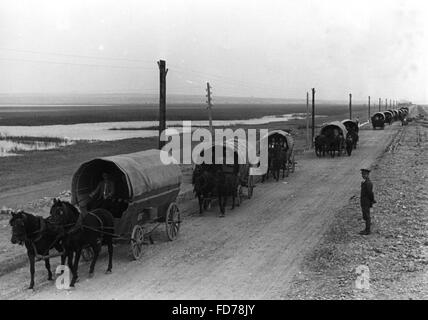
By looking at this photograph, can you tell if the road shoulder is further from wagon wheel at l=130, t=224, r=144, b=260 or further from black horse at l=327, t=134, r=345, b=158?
black horse at l=327, t=134, r=345, b=158

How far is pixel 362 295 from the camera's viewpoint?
873 centimetres

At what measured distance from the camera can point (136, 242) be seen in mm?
11000

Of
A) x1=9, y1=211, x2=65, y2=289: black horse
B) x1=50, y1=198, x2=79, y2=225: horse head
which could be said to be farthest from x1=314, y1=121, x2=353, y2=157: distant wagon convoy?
x1=9, y1=211, x2=65, y2=289: black horse

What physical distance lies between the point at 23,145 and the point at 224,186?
29.4 meters

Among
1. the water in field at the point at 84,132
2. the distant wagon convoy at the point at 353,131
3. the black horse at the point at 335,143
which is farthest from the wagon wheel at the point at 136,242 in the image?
the water in field at the point at 84,132

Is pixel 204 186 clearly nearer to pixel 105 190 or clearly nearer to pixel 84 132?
pixel 105 190

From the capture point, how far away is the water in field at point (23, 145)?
36.2 metres

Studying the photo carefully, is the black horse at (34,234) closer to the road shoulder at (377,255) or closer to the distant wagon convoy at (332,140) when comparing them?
the road shoulder at (377,255)

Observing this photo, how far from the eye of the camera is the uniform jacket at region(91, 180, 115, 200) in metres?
11.0

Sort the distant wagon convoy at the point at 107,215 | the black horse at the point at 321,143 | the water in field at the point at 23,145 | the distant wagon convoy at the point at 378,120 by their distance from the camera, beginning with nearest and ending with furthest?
1. the distant wagon convoy at the point at 107,215
2. the black horse at the point at 321,143
3. the water in field at the point at 23,145
4. the distant wagon convoy at the point at 378,120

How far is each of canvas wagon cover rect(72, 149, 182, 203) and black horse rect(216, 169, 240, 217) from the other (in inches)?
118

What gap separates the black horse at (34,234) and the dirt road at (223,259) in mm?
778

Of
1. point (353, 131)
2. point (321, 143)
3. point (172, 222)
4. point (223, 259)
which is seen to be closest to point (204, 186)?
point (172, 222)
